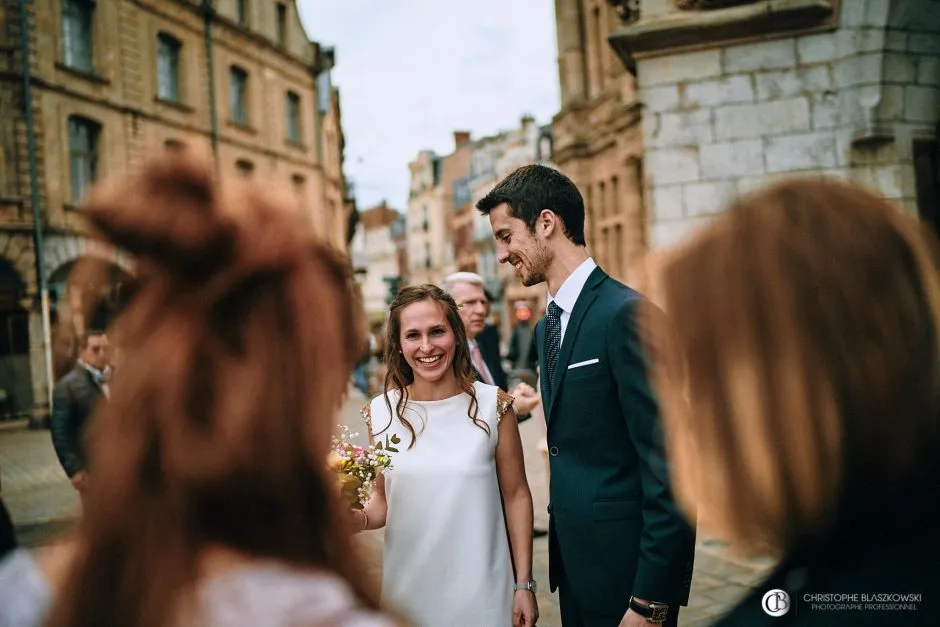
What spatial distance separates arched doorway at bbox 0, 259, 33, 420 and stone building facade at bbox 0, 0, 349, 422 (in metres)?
0.02

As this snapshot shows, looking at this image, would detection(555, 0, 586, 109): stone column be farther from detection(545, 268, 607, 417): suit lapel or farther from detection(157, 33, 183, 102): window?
detection(157, 33, 183, 102): window

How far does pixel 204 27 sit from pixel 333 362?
942 inches

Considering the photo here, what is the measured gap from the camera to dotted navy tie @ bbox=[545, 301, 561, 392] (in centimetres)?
253

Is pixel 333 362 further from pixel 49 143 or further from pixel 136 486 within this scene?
pixel 49 143

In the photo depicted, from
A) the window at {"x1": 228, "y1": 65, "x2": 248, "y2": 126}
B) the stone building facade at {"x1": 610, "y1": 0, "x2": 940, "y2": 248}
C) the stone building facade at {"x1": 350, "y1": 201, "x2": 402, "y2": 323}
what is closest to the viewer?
the stone building facade at {"x1": 610, "y1": 0, "x2": 940, "y2": 248}

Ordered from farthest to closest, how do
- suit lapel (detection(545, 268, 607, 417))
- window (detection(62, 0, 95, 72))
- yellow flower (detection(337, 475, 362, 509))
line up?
window (detection(62, 0, 95, 72)) → suit lapel (detection(545, 268, 607, 417)) → yellow flower (detection(337, 475, 362, 509))

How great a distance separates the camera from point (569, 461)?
2338 mm

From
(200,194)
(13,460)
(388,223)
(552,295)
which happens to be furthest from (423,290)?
(388,223)

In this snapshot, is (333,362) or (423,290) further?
(423,290)

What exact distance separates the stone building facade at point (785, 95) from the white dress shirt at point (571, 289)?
11.9ft

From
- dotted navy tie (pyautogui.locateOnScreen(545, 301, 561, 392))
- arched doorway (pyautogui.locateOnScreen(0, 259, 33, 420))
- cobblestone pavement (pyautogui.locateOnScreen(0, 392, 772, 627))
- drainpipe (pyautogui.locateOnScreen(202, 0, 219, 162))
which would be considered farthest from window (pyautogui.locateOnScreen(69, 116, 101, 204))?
dotted navy tie (pyautogui.locateOnScreen(545, 301, 561, 392))

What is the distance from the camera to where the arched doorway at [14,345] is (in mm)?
16734

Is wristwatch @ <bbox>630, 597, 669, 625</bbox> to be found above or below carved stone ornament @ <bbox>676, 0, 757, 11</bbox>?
below

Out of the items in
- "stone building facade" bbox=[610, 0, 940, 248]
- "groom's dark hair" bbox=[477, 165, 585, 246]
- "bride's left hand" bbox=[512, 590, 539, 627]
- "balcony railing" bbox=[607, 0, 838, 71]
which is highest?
"balcony railing" bbox=[607, 0, 838, 71]
